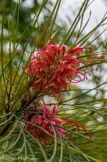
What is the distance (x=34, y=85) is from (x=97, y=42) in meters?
0.80

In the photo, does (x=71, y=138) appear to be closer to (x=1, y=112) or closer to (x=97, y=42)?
(x=1, y=112)

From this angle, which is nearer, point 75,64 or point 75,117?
point 75,64

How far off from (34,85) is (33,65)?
1.8 inches

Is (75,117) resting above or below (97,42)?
below

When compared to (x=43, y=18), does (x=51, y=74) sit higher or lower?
lower

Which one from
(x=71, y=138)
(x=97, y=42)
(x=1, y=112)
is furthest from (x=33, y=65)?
(x=97, y=42)

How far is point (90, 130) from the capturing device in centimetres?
65

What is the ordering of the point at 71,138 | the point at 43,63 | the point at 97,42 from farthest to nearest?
the point at 97,42
the point at 71,138
the point at 43,63

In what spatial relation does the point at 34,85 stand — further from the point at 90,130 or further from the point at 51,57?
the point at 90,130

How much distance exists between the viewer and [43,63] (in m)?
0.49

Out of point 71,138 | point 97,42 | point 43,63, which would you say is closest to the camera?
point 43,63

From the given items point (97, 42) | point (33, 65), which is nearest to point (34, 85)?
point (33, 65)

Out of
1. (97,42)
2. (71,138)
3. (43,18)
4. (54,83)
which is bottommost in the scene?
(71,138)

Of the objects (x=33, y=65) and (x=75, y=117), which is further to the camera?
(x=75, y=117)
